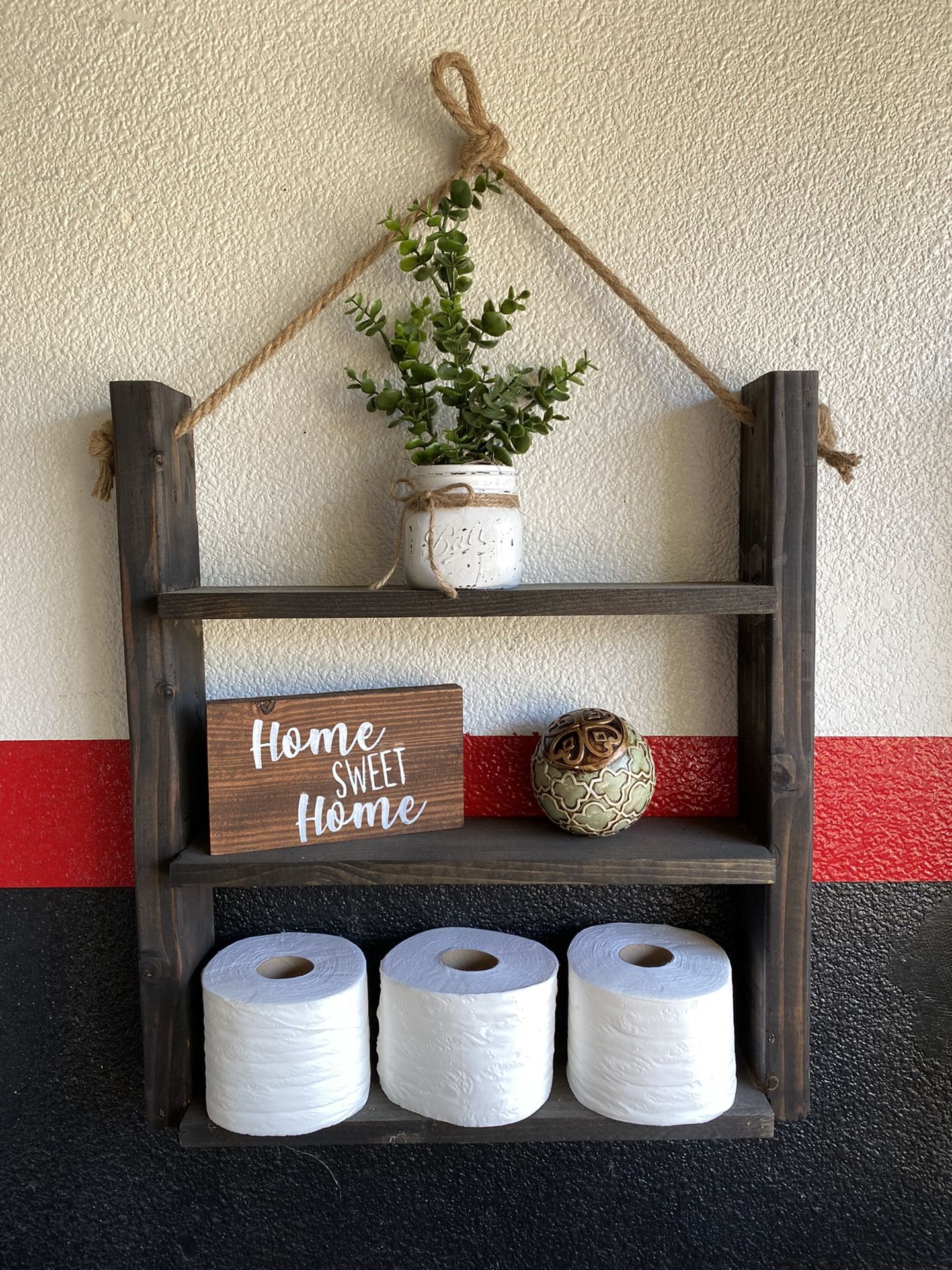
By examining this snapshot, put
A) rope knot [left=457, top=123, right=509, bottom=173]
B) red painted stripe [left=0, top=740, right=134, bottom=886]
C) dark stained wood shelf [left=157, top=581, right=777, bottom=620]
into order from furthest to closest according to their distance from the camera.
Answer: red painted stripe [left=0, top=740, right=134, bottom=886] < rope knot [left=457, top=123, right=509, bottom=173] < dark stained wood shelf [left=157, top=581, right=777, bottom=620]

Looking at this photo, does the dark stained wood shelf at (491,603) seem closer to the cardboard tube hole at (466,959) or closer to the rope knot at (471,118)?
the cardboard tube hole at (466,959)

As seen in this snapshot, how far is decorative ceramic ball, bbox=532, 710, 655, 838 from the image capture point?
1030 mm

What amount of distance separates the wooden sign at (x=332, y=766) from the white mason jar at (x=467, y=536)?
17 centimetres

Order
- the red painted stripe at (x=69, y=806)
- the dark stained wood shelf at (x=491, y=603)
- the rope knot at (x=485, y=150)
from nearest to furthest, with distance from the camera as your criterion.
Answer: the dark stained wood shelf at (x=491, y=603) < the rope knot at (x=485, y=150) < the red painted stripe at (x=69, y=806)

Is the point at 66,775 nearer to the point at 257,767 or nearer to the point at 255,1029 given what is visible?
the point at 257,767

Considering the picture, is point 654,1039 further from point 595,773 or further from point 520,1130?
point 595,773

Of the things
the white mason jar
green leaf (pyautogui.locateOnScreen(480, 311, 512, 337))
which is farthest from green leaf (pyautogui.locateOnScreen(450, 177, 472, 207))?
the white mason jar

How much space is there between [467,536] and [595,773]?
1.02 ft

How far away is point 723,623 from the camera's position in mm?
1161

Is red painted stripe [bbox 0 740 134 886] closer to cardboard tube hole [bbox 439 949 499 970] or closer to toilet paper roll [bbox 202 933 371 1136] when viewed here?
toilet paper roll [bbox 202 933 371 1136]

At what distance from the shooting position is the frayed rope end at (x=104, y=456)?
42.1 inches

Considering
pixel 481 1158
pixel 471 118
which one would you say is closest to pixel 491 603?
pixel 471 118

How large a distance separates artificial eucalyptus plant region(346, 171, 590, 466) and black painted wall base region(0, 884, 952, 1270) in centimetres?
59

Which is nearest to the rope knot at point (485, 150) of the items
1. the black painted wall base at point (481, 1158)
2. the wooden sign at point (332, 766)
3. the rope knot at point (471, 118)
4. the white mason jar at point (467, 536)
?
the rope knot at point (471, 118)
